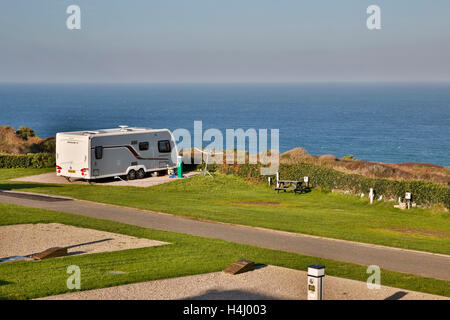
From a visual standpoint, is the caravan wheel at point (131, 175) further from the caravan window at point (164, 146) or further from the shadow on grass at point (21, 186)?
the shadow on grass at point (21, 186)

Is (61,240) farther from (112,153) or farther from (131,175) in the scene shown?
(131,175)

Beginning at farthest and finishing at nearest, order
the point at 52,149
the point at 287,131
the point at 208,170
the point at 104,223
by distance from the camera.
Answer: the point at 287,131 < the point at 52,149 < the point at 208,170 < the point at 104,223

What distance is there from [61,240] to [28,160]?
20.3 m

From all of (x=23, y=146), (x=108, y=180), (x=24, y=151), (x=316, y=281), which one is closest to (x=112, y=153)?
(x=108, y=180)

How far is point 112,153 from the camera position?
98.4 ft

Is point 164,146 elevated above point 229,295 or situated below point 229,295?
above

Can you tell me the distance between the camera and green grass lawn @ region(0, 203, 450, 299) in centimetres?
1265

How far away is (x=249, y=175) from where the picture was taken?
104ft

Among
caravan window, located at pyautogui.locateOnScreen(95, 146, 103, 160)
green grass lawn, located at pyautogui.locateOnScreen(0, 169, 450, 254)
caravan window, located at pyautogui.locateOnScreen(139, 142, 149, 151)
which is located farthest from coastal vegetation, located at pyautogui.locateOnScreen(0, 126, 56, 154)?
caravan window, located at pyautogui.locateOnScreen(95, 146, 103, 160)

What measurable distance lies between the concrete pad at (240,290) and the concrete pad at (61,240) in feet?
12.1

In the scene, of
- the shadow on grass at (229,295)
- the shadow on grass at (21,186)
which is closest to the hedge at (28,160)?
the shadow on grass at (21,186)
